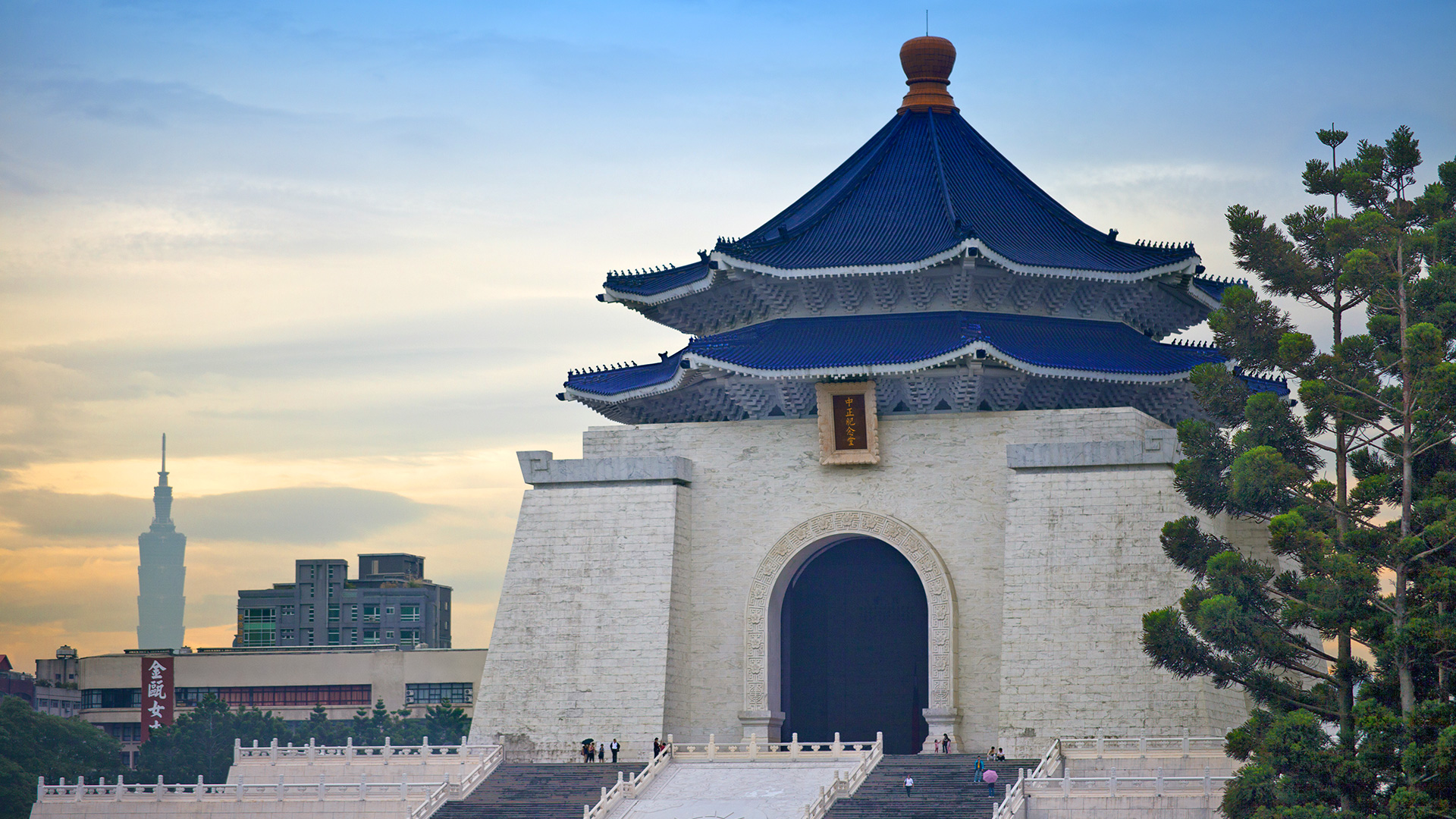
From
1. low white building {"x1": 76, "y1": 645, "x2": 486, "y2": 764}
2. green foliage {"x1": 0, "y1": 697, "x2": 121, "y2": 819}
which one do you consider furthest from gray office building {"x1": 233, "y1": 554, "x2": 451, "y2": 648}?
green foliage {"x1": 0, "y1": 697, "x2": 121, "y2": 819}

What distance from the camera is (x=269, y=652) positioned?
5959cm

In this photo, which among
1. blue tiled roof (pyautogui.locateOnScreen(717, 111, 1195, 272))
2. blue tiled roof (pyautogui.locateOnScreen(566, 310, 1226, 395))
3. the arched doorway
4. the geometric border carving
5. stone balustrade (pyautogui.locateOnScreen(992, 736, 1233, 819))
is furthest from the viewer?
blue tiled roof (pyautogui.locateOnScreen(717, 111, 1195, 272))

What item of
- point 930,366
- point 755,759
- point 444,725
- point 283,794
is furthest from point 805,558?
point 444,725

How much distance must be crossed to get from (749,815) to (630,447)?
8910 mm

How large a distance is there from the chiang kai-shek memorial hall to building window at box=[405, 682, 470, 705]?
27231mm

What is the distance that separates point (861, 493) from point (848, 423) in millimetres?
1208

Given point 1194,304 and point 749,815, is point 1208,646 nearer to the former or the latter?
point 749,815

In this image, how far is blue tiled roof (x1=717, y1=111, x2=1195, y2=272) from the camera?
3195 centimetres

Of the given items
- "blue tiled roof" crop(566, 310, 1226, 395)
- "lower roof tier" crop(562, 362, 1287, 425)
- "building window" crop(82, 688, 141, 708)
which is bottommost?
"building window" crop(82, 688, 141, 708)

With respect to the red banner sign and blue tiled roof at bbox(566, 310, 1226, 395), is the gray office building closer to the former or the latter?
the red banner sign

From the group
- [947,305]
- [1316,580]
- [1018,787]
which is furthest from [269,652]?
[1316,580]

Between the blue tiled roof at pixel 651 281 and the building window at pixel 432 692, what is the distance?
27453 millimetres

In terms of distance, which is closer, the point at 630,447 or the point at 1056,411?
the point at 1056,411

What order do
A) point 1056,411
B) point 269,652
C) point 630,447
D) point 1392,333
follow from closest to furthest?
point 1392,333 → point 1056,411 → point 630,447 → point 269,652
